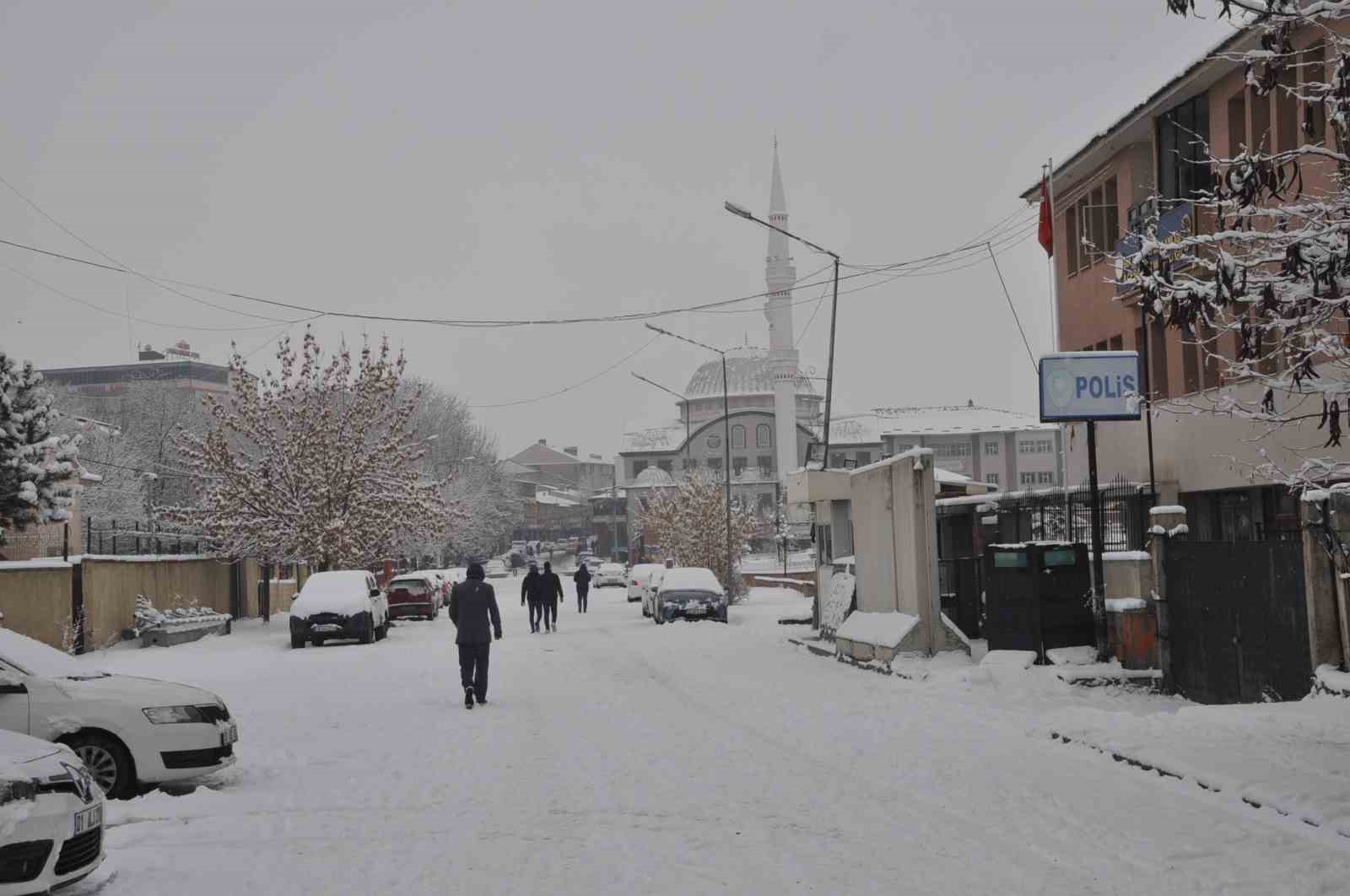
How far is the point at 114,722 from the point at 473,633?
6.61 meters

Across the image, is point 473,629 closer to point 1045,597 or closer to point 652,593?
point 1045,597

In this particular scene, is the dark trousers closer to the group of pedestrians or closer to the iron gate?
the group of pedestrians

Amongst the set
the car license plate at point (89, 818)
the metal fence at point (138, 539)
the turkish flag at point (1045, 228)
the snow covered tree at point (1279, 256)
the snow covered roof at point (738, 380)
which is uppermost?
the snow covered roof at point (738, 380)

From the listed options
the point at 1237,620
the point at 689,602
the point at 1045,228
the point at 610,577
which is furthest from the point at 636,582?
the point at 1237,620

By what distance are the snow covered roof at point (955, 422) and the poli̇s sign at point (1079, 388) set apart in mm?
109514

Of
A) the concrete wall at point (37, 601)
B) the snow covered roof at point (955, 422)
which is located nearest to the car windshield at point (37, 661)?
the concrete wall at point (37, 601)

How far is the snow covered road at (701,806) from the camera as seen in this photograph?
25.8ft

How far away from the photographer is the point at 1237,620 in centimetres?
1505

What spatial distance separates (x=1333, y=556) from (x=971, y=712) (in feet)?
13.9

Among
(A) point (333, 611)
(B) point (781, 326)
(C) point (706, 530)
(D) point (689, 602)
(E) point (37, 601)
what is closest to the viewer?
(E) point (37, 601)

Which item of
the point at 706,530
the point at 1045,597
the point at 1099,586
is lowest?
the point at 1045,597

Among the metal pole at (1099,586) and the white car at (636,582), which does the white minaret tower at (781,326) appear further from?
the metal pole at (1099,586)

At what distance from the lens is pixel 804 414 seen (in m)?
154

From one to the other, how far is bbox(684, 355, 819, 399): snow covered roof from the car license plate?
14167 centimetres
